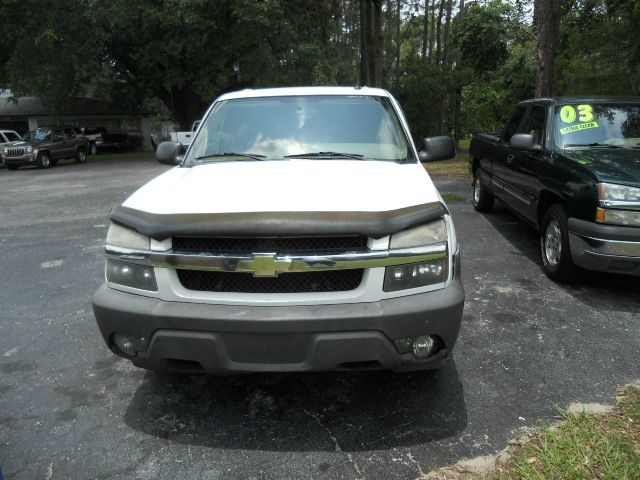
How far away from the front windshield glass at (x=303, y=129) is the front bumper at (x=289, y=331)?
1.49 meters

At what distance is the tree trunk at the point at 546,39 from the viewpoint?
11.3m

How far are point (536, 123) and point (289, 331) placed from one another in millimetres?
4850

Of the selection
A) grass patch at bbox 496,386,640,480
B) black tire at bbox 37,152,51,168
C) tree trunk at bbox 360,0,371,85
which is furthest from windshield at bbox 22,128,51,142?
grass patch at bbox 496,386,640,480

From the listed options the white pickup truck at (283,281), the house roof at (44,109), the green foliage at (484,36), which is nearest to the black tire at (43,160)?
the house roof at (44,109)

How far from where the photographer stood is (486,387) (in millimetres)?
3217

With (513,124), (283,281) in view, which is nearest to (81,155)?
(513,124)

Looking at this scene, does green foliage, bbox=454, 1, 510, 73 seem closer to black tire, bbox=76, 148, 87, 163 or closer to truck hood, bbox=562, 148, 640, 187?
truck hood, bbox=562, 148, 640, 187

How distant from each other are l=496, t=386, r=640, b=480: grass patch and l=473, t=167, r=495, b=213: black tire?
564cm

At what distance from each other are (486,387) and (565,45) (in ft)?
55.7

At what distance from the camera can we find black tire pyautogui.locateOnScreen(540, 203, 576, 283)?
15.8 ft

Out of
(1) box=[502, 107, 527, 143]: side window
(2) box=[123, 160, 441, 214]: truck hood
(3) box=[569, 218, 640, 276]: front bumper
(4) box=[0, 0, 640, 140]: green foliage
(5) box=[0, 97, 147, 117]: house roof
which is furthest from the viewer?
(5) box=[0, 97, 147, 117]: house roof

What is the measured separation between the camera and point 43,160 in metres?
23.1

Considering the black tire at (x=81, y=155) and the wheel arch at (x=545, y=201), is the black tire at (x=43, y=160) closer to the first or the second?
the black tire at (x=81, y=155)

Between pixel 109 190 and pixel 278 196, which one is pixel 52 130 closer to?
pixel 109 190
